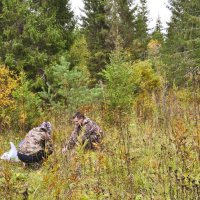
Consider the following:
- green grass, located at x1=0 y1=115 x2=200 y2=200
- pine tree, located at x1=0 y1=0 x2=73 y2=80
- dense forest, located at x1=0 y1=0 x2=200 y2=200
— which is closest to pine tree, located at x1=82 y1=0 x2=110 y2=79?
dense forest, located at x1=0 y1=0 x2=200 y2=200

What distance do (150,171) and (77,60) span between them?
34.9 ft

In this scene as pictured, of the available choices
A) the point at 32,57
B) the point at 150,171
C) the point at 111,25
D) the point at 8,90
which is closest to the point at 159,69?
the point at 111,25

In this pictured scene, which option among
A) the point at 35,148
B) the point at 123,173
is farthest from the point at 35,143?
the point at 123,173

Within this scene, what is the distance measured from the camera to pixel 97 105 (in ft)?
38.8

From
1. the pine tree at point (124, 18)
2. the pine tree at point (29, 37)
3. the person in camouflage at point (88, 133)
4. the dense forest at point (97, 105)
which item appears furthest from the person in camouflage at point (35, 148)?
the pine tree at point (124, 18)

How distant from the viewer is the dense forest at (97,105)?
4.46 meters

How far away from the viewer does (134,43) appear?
23.8 meters

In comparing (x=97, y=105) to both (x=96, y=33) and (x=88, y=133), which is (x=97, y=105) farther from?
(x=96, y=33)

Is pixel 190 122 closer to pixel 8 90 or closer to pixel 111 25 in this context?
pixel 8 90

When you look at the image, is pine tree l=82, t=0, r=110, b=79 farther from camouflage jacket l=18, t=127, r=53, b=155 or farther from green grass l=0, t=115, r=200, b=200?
green grass l=0, t=115, r=200, b=200

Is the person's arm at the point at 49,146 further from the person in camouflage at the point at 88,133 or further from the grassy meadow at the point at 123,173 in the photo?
the person in camouflage at the point at 88,133

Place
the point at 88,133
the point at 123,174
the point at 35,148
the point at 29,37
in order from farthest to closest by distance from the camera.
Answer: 1. the point at 29,37
2. the point at 88,133
3. the point at 35,148
4. the point at 123,174

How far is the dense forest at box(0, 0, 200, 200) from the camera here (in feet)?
14.6

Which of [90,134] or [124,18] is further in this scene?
[124,18]
